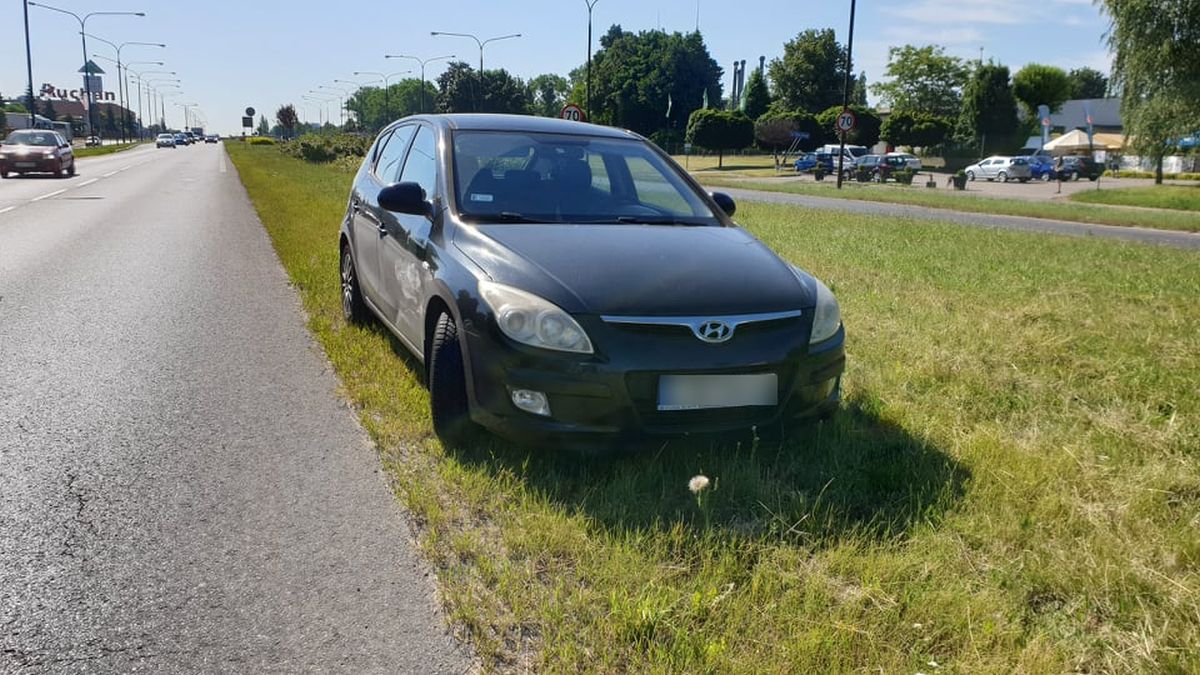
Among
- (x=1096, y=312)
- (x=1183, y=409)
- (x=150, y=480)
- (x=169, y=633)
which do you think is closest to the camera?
(x=169, y=633)

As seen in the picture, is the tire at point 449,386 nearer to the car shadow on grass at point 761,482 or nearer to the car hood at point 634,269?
the car shadow on grass at point 761,482

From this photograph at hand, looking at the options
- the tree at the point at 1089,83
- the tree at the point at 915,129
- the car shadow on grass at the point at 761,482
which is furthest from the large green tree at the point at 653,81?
the car shadow on grass at the point at 761,482

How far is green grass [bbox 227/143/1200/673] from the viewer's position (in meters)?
2.50

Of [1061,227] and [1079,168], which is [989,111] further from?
[1061,227]

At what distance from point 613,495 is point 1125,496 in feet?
6.75

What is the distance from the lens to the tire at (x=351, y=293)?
645cm

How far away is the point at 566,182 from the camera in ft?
15.8

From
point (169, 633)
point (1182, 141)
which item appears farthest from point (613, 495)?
point (1182, 141)

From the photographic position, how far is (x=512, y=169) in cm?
476

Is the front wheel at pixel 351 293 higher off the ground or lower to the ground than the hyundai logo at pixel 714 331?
lower

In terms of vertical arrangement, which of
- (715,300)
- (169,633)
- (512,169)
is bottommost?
(169,633)

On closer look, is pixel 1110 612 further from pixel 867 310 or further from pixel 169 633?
pixel 867 310

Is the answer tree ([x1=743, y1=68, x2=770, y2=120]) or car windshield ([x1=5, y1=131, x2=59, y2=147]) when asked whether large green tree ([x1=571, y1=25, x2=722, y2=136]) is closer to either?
tree ([x1=743, y1=68, x2=770, y2=120])

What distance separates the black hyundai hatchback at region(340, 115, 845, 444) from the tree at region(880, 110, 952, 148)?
207 feet
